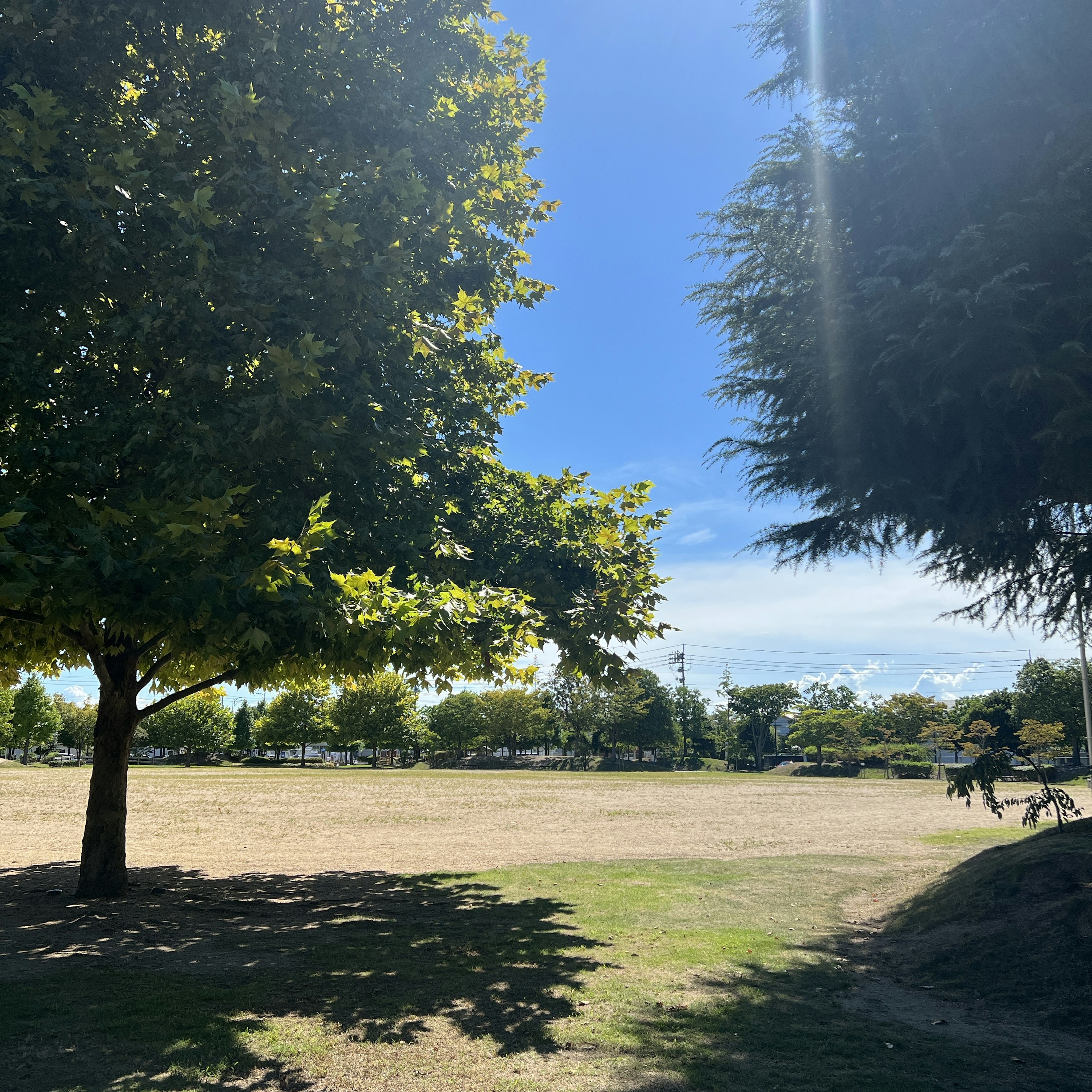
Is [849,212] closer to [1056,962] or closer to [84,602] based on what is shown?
[1056,962]

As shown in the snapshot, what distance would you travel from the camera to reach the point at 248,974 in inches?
288

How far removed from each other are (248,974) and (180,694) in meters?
6.11

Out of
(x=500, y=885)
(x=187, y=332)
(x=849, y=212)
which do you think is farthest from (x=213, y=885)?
(x=849, y=212)

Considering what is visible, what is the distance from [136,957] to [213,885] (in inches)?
201

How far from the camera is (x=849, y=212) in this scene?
363 inches

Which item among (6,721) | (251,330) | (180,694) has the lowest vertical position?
(6,721)

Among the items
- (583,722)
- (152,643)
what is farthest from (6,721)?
(152,643)

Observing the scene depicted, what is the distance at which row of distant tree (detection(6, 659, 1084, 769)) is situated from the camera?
7019 cm

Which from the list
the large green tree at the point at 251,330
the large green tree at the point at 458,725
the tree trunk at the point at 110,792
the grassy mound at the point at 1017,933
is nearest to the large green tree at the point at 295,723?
the large green tree at the point at 458,725

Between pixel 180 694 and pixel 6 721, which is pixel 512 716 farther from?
pixel 180 694

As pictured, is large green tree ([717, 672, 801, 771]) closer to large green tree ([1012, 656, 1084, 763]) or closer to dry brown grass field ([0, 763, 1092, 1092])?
large green tree ([1012, 656, 1084, 763])

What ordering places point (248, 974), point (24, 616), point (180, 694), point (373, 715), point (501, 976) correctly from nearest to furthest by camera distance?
point (248, 974) < point (501, 976) < point (24, 616) < point (180, 694) < point (373, 715)

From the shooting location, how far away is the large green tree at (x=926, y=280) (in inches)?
300

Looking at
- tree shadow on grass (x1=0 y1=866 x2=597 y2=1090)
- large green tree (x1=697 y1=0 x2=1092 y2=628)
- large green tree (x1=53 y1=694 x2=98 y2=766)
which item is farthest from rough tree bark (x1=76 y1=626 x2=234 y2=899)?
large green tree (x1=53 y1=694 x2=98 y2=766)
